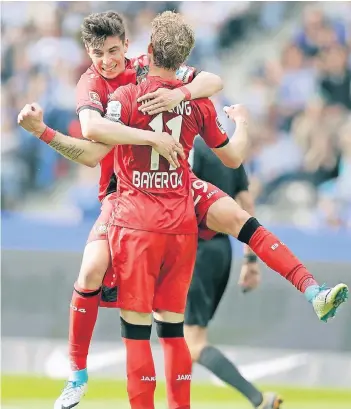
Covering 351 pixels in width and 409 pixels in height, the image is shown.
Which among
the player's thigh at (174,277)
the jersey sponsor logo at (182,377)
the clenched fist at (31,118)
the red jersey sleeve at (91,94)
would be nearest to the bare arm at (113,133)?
the red jersey sleeve at (91,94)

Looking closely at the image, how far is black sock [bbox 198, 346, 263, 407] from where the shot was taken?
21.8 feet

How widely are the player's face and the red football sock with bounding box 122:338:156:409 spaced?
4.23 feet

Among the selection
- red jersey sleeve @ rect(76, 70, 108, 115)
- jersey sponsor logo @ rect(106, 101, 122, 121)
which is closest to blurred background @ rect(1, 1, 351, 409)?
red jersey sleeve @ rect(76, 70, 108, 115)

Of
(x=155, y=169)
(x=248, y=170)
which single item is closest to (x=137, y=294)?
(x=155, y=169)

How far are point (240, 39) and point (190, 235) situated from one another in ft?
19.6

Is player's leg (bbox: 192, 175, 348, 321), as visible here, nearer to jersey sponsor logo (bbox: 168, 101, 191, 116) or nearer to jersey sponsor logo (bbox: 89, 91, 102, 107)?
jersey sponsor logo (bbox: 168, 101, 191, 116)

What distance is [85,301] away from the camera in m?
5.08

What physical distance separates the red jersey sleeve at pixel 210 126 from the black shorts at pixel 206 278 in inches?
72.5

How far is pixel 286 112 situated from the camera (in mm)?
10305

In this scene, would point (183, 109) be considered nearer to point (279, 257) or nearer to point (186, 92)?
point (186, 92)

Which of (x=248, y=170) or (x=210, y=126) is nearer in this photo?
(x=210, y=126)

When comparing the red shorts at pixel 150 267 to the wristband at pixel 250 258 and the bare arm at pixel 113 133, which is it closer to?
the bare arm at pixel 113 133

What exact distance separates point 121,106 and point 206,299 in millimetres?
2352

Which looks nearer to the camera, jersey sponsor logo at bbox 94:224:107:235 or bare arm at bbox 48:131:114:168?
bare arm at bbox 48:131:114:168
